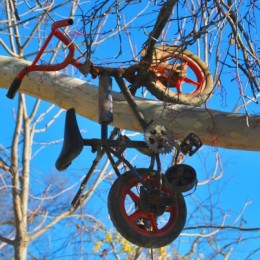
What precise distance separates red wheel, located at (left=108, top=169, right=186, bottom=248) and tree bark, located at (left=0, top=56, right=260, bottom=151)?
0.44m

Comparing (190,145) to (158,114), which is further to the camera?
(158,114)

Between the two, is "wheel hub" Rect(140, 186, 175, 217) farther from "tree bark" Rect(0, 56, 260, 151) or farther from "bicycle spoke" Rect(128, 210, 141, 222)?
"tree bark" Rect(0, 56, 260, 151)

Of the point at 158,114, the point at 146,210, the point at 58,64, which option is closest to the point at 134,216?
the point at 146,210

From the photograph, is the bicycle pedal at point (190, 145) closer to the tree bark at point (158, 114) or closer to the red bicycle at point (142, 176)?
the red bicycle at point (142, 176)

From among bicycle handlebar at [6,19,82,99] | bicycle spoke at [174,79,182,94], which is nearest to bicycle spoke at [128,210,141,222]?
bicycle handlebar at [6,19,82,99]

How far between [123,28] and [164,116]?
0.57 m

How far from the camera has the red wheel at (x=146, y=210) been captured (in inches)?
103

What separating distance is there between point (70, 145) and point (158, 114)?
626 millimetres

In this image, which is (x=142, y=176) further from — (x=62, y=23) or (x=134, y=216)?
(x=62, y=23)

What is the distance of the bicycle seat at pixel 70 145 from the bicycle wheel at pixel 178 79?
0.57 m

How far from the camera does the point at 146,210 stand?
8.84ft

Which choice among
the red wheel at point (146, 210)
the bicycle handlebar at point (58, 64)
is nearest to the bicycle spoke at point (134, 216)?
the red wheel at point (146, 210)

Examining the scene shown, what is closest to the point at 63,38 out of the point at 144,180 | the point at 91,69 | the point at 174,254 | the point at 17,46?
the point at 91,69

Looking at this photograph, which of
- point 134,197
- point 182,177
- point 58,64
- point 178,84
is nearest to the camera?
point 182,177
